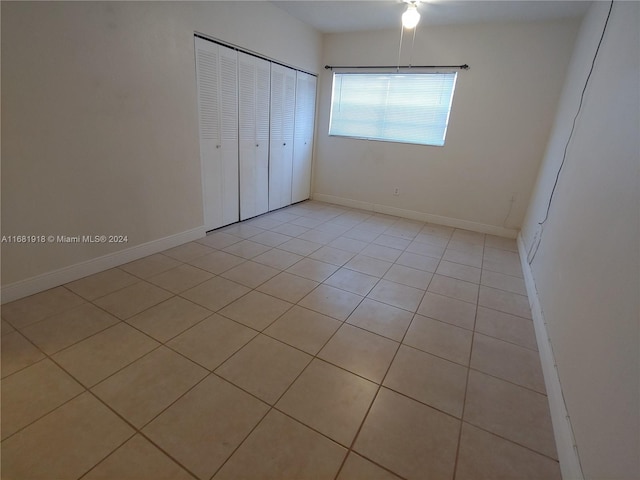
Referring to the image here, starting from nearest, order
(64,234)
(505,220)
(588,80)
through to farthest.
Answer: (64,234) < (588,80) < (505,220)

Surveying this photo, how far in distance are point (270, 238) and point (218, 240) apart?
21.7 inches

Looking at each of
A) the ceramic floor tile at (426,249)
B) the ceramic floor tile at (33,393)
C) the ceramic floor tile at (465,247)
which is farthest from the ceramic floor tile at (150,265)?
the ceramic floor tile at (465,247)

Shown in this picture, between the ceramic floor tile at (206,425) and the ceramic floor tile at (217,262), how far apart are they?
1.28 meters

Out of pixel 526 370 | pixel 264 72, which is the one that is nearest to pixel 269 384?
pixel 526 370

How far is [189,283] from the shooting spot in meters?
2.44

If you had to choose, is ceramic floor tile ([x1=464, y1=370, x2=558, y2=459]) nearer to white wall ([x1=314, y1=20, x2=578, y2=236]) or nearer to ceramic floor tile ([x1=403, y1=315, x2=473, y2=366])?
ceramic floor tile ([x1=403, y1=315, x2=473, y2=366])

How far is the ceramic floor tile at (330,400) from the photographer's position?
1.38 metres

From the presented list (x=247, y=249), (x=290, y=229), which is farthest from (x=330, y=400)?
(x=290, y=229)

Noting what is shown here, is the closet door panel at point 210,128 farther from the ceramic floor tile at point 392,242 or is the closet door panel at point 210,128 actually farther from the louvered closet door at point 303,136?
the ceramic floor tile at point 392,242

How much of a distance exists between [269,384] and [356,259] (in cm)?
174

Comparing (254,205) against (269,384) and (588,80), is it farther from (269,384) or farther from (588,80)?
(588,80)

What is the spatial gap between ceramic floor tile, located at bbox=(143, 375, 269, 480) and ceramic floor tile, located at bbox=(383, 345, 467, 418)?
28.2 inches

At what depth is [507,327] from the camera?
2.17 metres

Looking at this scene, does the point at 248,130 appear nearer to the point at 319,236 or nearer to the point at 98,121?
the point at 319,236
